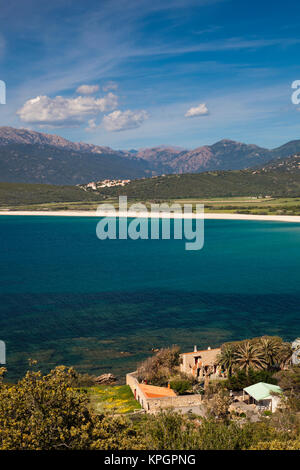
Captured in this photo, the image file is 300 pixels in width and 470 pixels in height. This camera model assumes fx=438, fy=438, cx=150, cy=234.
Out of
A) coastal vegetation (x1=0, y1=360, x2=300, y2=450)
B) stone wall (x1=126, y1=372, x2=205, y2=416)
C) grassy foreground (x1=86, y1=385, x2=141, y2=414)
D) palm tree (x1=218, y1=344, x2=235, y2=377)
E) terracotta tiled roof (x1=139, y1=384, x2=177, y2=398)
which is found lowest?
grassy foreground (x1=86, y1=385, x2=141, y2=414)

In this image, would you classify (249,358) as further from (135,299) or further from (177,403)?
(135,299)

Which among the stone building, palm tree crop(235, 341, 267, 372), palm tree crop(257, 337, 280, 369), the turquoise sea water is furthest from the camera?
the turquoise sea water

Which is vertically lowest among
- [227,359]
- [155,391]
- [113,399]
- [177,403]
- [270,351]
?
[113,399]

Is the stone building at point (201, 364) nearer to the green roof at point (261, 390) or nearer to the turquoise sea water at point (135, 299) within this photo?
the green roof at point (261, 390)

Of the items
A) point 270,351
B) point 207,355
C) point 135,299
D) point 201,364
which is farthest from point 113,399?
point 135,299

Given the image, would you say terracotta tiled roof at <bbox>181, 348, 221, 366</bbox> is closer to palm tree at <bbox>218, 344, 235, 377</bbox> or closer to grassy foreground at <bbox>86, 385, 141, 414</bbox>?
palm tree at <bbox>218, 344, 235, 377</bbox>

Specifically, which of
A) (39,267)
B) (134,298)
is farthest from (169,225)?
(134,298)

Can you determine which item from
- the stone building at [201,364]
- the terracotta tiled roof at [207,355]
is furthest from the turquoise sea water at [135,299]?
the terracotta tiled roof at [207,355]

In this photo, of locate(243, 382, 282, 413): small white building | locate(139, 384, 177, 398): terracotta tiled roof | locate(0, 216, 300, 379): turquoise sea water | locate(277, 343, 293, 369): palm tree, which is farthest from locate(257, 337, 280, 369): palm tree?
locate(139, 384, 177, 398): terracotta tiled roof
